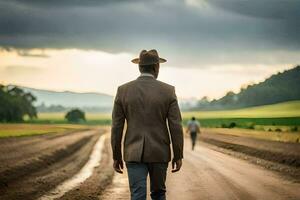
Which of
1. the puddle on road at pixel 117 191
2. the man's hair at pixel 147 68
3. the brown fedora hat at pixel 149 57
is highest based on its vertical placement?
the brown fedora hat at pixel 149 57

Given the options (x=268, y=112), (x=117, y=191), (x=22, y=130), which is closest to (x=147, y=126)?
(x=117, y=191)

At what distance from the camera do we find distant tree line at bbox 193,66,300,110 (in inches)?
5659

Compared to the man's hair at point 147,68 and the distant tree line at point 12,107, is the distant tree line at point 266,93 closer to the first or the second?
the distant tree line at point 12,107

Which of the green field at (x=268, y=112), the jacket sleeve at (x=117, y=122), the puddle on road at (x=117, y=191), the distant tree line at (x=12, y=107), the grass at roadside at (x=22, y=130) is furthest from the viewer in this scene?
the distant tree line at (x=12, y=107)

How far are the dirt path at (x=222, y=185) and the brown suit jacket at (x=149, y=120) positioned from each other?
696 centimetres

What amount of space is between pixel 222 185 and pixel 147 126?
32.5 feet

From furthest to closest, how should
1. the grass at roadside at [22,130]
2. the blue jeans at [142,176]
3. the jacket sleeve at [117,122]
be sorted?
the grass at roadside at [22,130], the jacket sleeve at [117,122], the blue jeans at [142,176]

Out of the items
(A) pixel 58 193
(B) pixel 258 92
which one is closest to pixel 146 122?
(A) pixel 58 193

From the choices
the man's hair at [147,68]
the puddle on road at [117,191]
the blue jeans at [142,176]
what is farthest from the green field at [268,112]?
the blue jeans at [142,176]

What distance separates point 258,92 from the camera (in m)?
159

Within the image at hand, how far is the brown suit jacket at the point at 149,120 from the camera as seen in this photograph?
7695 millimetres

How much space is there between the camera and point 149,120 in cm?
771

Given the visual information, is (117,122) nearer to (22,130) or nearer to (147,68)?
(147,68)

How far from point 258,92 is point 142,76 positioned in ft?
504
